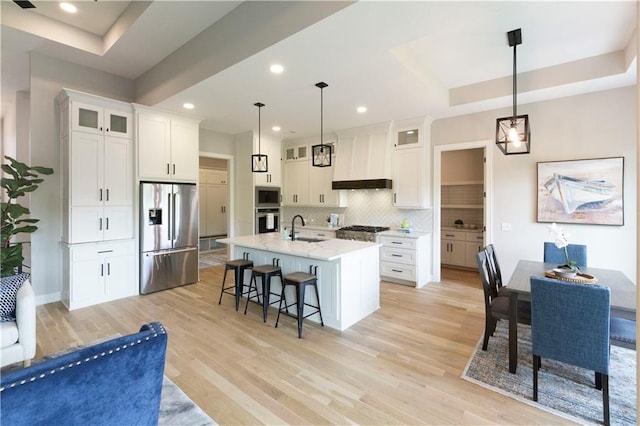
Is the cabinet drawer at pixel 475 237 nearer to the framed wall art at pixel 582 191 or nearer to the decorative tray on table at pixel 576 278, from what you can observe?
the framed wall art at pixel 582 191

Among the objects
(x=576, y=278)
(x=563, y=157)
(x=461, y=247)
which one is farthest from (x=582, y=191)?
(x=461, y=247)

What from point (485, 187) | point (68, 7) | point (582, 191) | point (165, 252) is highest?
point (68, 7)

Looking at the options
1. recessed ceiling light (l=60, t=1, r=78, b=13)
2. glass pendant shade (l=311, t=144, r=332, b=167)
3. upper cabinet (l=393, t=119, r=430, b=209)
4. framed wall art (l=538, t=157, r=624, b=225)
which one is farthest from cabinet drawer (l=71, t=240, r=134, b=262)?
framed wall art (l=538, t=157, r=624, b=225)

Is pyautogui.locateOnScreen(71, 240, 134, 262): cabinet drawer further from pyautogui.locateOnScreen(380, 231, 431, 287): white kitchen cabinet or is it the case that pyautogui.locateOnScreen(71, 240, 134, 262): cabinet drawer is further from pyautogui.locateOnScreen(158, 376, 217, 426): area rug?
pyautogui.locateOnScreen(380, 231, 431, 287): white kitchen cabinet

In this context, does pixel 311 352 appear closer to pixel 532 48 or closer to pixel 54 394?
pixel 54 394

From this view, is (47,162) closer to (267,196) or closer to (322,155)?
(267,196)

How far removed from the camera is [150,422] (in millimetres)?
1351

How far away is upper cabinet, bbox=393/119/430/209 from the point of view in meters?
5.33

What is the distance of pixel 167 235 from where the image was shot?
4914 millimetres

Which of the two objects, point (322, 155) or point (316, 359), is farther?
point (322, 155)

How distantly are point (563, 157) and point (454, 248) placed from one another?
9.06 ft

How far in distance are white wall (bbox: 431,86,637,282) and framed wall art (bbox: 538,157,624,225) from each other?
9 centimetres

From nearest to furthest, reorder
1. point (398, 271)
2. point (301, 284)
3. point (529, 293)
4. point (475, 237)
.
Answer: point (529, 293), point (301, 284), point (398, 271), point (475, 237)

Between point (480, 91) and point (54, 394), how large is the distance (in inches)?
209
